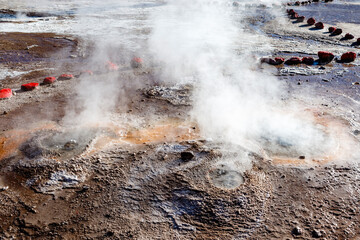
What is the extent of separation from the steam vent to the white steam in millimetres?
39

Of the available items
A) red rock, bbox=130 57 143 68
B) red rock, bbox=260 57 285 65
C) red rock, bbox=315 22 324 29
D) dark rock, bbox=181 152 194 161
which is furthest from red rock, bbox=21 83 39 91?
red rock, bbox=315 22 324 29

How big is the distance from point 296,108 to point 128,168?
3.77m

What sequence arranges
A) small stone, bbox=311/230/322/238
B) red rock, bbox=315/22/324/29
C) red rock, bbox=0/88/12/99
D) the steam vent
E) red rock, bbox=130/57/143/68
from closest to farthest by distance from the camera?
small stone, bbox=311/230/322/238, the steam vent, red rock, bbox=0/88/12/99, red rock, bbox=130/57/143/68, red rock, bbox=315/22/324/29

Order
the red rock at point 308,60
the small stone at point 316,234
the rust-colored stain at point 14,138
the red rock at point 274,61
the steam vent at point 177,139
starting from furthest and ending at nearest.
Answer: the red rock at point 308,60, the red rock at point 274,61, the rust-colored stain at point 14,138, the steam vent at point 177,139, the small stone at point 316,234

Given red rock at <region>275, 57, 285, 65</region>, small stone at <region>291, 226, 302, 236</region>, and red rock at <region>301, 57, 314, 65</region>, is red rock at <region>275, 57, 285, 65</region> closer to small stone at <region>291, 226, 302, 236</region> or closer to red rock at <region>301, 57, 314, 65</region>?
red rock at <region>301, 57, 314, 65</region>

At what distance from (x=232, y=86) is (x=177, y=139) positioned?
259 cm

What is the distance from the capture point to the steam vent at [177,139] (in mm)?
3254

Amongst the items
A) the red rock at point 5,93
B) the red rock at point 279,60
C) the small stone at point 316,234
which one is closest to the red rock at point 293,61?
the red rock at point 279,60

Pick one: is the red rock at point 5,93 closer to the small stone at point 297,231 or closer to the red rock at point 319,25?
the small stone at point 297,231

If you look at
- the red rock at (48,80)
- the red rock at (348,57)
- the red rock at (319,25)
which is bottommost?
the red rock at (48,80)

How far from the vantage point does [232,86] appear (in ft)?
21.5

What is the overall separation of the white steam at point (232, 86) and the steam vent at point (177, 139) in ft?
0.13

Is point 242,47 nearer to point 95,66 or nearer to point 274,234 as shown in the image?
point 95,66

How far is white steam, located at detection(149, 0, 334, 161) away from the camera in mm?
4668
